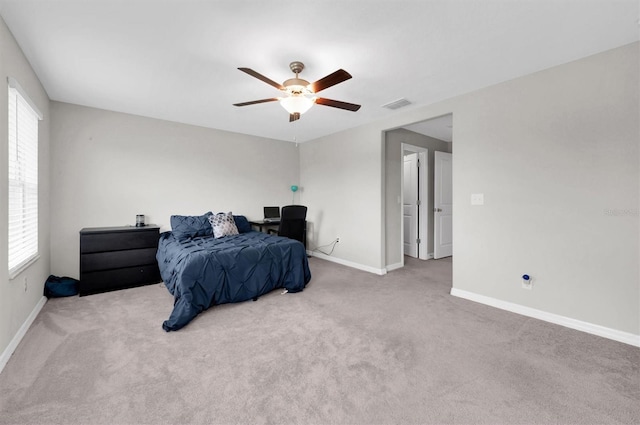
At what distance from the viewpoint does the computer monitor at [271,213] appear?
536 centimetres

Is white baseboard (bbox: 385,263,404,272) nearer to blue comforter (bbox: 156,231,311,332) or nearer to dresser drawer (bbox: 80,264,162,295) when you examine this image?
blue comforter (bbox: 156,231,311,332)

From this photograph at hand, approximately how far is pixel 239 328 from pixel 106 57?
271 cm

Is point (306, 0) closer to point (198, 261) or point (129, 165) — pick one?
point (198, 261)

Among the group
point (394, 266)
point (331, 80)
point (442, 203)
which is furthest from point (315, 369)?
point (442, 203)

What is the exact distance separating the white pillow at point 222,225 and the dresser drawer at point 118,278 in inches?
36.4

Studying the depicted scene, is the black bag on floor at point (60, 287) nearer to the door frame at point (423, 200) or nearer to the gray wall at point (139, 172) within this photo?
the gray wall at point (139, 172)

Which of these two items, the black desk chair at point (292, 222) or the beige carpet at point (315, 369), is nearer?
the beige carpet at point (315, 369)

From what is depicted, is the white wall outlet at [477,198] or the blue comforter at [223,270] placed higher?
the white wall outlet at [477,198]

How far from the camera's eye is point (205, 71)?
2.63 metres

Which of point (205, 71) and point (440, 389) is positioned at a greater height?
point (205, 71)

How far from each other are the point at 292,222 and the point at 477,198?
2.79 meters

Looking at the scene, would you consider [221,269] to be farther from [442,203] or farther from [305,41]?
[442,203]

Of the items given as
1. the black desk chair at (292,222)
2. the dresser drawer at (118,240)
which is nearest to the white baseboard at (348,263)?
the black desk chair at (292,222)

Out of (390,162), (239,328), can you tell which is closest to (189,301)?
(239,328)
